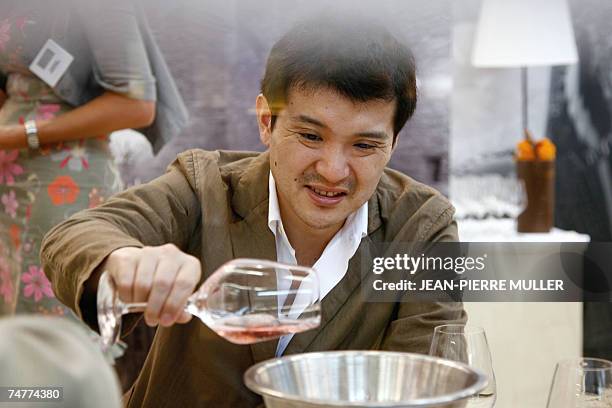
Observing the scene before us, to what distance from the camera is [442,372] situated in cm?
78

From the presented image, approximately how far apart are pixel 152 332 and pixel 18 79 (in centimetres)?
42

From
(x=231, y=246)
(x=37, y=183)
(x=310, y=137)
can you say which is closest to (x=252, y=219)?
(x=231, y=246)

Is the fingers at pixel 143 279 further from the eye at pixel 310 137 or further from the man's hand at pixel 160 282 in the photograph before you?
the eye at pixel 310 137

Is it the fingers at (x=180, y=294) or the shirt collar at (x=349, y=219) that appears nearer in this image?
the fingers at (x=180, y=294)

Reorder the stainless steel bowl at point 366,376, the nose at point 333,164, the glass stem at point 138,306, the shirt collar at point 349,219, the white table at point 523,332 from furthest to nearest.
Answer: the white table at point 523,332 < the shirt collar at point 349,219 < the nose at point 333,164 < the glass stem at point 138,306 < the stainless steel bowl at point 366,376

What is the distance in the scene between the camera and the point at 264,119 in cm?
129

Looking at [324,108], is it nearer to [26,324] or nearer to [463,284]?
[463,284]

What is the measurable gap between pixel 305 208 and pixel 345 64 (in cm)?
20

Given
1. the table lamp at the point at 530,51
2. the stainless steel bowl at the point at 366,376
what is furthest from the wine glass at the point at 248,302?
the table lamp at the point at 530,51

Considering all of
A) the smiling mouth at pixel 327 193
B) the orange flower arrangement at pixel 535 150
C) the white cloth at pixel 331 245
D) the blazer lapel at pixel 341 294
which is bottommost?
the blazer lapel at pixel 341 294

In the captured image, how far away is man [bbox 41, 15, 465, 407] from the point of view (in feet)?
3.84

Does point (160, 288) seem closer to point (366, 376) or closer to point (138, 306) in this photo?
point (138, 306)

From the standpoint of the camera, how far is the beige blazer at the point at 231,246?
1.23m

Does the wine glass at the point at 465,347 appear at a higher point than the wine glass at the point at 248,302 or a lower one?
lower
